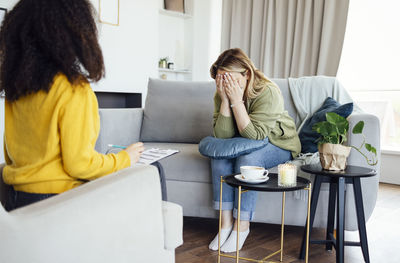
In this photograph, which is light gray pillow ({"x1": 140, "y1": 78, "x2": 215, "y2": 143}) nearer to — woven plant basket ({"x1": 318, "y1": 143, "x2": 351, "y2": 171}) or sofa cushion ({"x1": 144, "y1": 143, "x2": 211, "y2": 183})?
sofa cushion ({"x1": 144, "y1": 143, "x2": 211, "y2": 183})

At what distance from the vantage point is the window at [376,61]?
3520 millimetres

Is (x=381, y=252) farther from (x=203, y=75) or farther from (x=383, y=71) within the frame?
(x=203, y=75)

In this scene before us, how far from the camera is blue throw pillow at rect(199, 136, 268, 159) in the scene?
1722 mm

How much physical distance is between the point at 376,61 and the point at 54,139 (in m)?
3.42

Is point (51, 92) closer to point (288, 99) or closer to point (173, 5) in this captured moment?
point (288, 99)

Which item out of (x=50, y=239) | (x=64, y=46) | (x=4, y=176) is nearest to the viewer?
(x=50, y=239)

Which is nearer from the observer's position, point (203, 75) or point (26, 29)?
point (26, 29)

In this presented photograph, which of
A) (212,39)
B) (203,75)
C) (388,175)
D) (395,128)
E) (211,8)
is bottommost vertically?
Answer: (388,175)

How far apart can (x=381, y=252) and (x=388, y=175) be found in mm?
1938

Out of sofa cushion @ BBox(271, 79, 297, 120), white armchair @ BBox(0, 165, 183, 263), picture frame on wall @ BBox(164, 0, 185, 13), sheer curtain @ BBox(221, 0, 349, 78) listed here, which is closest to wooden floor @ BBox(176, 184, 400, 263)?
sofa cushion @ BBox(271, 79, 297, 120)

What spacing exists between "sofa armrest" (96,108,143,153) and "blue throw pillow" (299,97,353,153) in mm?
1022

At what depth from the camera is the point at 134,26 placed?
13.1ft

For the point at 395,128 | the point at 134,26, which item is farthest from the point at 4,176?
the point at 395,128

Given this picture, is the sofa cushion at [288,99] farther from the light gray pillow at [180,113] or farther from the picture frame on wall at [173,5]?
the picture frame on wall at [173,5]
